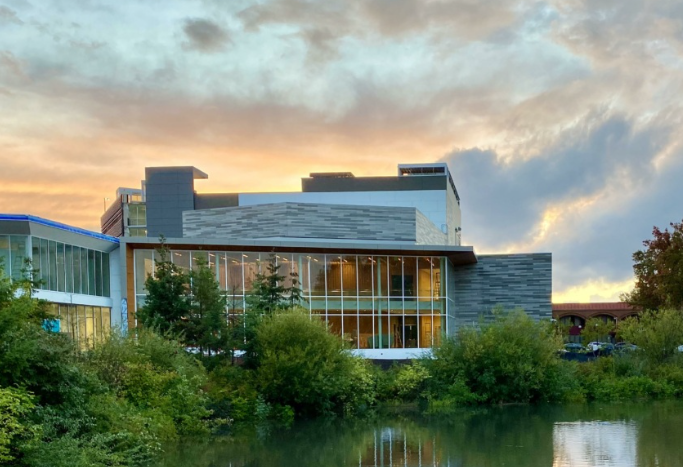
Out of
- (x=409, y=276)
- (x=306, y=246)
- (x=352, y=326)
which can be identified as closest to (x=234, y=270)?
(x=306, y=246)

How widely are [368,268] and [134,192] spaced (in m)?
Answer: 60.3

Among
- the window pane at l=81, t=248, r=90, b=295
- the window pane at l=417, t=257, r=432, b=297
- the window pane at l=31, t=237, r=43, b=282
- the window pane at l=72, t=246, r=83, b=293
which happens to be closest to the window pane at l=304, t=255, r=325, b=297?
the window pane at l=417, t=257, r=432, b=297

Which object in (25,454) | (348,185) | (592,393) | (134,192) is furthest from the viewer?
(134,192)

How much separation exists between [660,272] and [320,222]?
2121cm

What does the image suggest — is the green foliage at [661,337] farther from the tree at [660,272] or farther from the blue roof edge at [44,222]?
the blue roof edge at [44,222]

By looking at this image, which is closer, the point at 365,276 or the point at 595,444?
the point at 595,444

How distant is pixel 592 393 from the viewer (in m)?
40.5

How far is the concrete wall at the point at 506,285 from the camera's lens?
176ft

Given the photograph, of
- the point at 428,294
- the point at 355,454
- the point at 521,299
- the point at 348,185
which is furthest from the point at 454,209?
the point at 355,454

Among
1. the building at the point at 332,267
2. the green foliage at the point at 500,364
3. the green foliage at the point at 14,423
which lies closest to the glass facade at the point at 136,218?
the building at the point at 332,267

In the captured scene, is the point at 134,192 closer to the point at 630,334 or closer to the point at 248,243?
the point at 248,243

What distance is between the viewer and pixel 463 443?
2536 cm

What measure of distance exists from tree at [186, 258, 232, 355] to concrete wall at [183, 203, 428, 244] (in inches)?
626

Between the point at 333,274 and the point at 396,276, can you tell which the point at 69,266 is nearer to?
the point at 333,274
